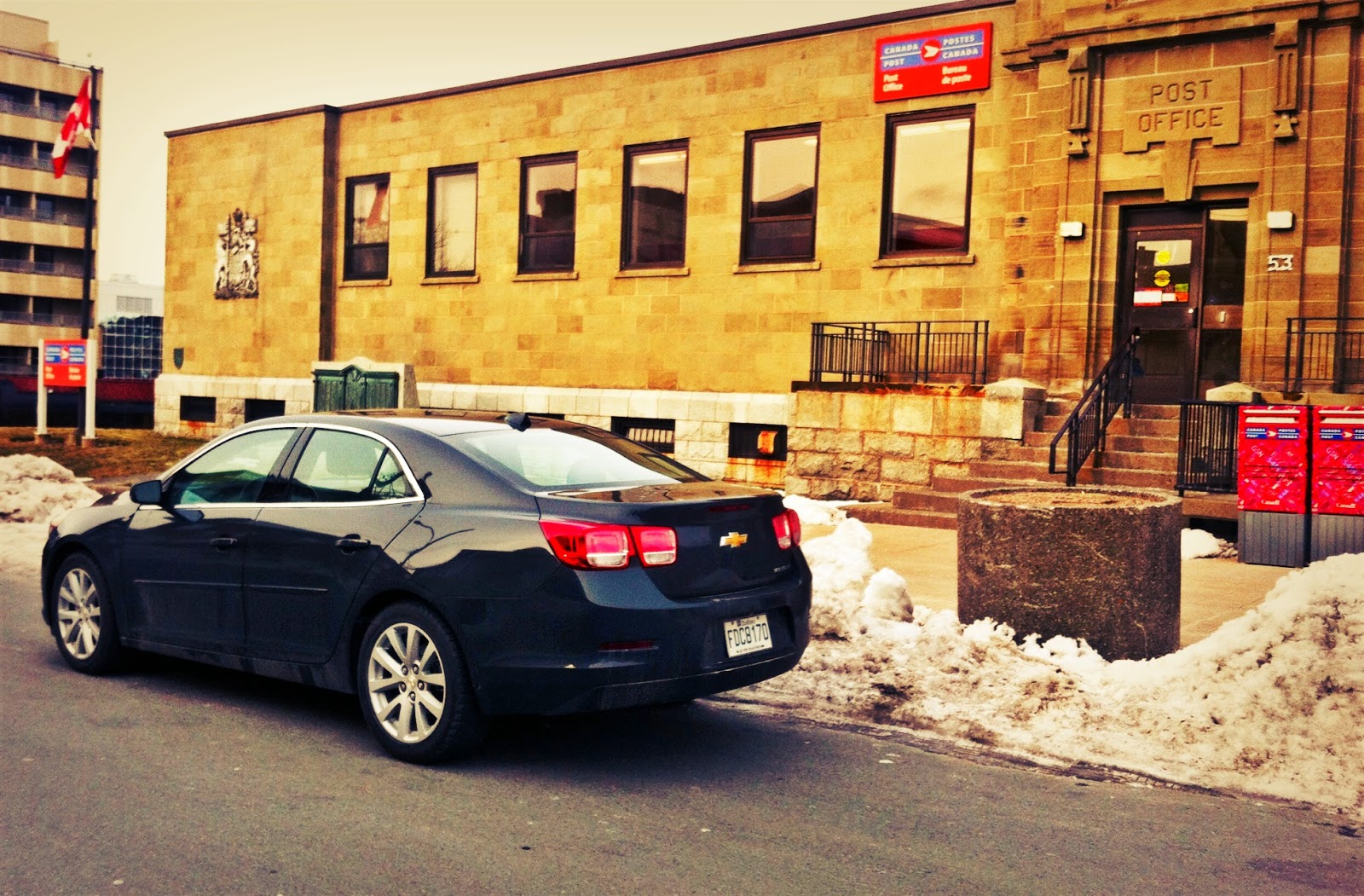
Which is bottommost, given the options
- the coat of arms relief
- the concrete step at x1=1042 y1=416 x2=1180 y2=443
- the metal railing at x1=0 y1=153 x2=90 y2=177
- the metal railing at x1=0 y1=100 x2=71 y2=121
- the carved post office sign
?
the concrete step at x1=1042 y1=416 x2=1180 y2=443

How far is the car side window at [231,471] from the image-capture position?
6.70 metres

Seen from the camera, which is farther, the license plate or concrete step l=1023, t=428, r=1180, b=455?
concrete step l=1023, t=428, r=1180, b=455

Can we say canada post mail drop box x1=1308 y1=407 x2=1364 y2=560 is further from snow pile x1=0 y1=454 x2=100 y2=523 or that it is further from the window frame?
the window frame

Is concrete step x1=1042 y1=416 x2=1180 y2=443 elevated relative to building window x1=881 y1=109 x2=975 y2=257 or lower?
lower

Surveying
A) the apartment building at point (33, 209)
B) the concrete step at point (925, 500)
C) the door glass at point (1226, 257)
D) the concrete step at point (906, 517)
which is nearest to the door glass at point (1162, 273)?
the door glass at point (1226, 257)

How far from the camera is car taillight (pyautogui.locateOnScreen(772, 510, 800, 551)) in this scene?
20.1 ft

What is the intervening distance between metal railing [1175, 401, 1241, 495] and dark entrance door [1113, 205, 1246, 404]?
2481 mm

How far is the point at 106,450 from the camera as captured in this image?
23141mm

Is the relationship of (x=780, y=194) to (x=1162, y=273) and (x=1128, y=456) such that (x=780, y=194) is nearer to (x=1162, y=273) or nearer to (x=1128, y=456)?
(x=1162, y=273)

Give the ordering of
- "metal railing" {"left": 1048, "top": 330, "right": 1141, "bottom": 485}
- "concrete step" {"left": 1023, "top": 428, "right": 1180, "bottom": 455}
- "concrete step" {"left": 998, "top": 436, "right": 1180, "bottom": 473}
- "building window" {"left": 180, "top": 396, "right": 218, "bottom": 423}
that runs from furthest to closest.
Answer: "building window" {"left": 180, "top": 396, "right": 218, "bottom": 423} → "concrete step" {"left": 1023, "top": 428, "right": 1180, "bottom": 455} → "concrete step" {"left": 998, "top": 436, "right": 1180, "bottom": 473} → "metal railing" {"left": 1048, "top": 330, "right": 1141, "bottom": 485}

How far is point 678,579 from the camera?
217 inches

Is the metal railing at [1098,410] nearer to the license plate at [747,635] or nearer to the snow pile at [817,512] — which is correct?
the snow pile at [817,512]

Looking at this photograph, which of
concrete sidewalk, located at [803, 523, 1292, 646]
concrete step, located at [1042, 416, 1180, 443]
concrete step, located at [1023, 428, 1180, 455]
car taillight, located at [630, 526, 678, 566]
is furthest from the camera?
concrete step, located at [1042, 416, 1180, 443]

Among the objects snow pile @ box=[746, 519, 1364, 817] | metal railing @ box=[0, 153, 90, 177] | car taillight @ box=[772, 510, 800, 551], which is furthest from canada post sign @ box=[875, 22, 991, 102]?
metal railing @ box=[0, 153, 90, 177]
